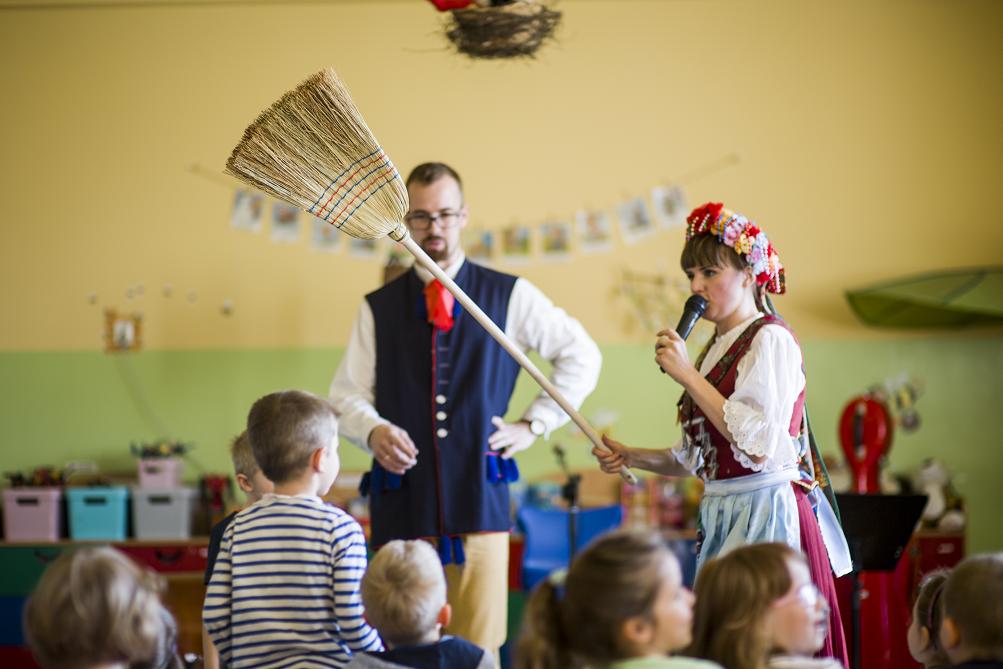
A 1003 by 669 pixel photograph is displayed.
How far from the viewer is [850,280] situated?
5.25m

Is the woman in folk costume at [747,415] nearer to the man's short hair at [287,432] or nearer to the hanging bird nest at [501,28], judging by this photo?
the man's short hair at [287,432]

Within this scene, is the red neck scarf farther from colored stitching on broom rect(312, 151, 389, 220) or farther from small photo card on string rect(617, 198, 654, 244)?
small photo card on string rect(617, 198, 654, 244)

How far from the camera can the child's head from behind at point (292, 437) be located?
2199 mm

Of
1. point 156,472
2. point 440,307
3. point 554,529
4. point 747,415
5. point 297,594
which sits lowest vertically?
point 554,529

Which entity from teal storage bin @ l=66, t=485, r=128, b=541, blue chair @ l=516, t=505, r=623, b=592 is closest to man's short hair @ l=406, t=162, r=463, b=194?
blue chair @ l=516, t=505, r=623, b=592

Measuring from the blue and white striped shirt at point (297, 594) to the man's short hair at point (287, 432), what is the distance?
0.09m

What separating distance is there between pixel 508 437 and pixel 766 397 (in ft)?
2.83

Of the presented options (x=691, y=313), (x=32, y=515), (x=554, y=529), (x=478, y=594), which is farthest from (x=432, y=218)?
(x=32, y=515)

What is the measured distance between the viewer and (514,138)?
5312 millimetres

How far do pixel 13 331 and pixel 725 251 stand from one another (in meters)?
3.97

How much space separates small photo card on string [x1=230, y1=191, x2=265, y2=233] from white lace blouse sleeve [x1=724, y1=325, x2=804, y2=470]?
3370 millimetres

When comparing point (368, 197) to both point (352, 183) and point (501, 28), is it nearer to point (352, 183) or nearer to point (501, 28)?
point (352, 183)

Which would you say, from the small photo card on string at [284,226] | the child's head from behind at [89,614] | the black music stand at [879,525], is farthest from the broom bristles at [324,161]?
the small photo card on string at [284,226]

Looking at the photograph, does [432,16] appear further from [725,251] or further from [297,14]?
[725,251]
